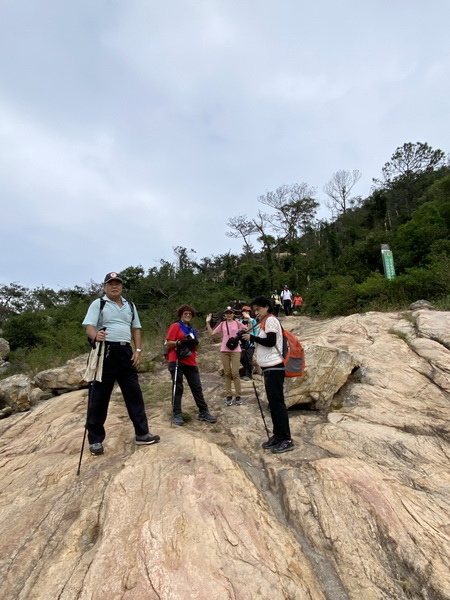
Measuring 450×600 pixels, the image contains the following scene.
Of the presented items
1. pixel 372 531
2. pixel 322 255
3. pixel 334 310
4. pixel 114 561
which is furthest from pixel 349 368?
pixel 322 255

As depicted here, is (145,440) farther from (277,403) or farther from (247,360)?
(247,360)

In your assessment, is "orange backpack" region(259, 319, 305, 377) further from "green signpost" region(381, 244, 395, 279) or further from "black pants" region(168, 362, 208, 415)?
"green signpost" region(381, 244, 395, 279)

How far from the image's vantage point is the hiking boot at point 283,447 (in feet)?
12.5

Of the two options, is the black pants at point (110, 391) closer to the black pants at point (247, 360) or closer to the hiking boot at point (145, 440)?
the hiking boot at point (145, 440)

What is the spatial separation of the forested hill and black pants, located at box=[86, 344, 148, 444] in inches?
377

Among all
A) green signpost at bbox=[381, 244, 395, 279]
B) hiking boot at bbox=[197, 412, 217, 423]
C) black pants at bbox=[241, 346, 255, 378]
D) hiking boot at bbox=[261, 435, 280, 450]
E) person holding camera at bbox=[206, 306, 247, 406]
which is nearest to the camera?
hiking boot at bbox=[261, 435, 280, 450]

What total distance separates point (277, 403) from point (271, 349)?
1.99ft

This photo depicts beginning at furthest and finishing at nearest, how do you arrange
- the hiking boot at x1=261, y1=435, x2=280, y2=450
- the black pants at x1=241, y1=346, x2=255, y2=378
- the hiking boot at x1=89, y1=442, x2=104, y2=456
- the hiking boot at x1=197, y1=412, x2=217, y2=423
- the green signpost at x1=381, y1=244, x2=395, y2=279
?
the green signpost at x1=381, y1=244, x2=395, y2=279
the black pants at x1=241, y1=346, x2=255, y2=378
the hiking boot at x1=197, y1=412, x2=217, y2=423
the hiking boot at x1=261, y1=435, x2=280, y2=450
the hiking boot at x1=89, y1=442, x2=104, y2=456

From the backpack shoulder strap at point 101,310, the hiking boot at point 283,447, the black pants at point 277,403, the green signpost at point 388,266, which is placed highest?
the green signpost at point 388,266

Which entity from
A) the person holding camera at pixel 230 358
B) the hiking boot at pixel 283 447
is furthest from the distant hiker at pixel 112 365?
the person holding camera at pixel 230 358

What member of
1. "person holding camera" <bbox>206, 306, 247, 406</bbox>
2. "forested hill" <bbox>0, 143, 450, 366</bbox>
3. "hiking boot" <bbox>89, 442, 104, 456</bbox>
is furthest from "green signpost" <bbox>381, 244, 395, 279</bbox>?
"hiking boot" <bbox>89, 442, 104, 456</bbox>

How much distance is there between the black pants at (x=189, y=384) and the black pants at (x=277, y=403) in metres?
1.42

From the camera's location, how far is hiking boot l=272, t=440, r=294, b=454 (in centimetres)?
382

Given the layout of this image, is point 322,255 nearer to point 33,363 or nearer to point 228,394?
point 33,363
